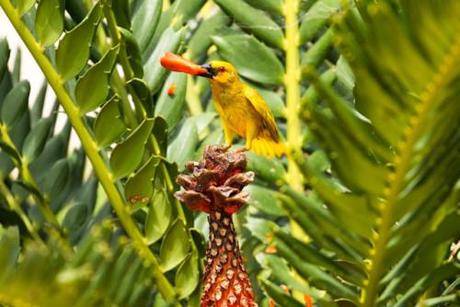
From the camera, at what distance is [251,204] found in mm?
1043

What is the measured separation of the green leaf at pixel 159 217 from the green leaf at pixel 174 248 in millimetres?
21

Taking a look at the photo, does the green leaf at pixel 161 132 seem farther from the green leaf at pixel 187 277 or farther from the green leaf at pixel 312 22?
the green leaf at pixel 312 22

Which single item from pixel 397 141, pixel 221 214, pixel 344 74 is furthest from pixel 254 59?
pixel 397 141

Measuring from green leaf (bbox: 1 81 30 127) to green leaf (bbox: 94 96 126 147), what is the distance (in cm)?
18

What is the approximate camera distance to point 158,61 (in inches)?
39.2

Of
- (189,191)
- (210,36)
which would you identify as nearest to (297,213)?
(189,191)

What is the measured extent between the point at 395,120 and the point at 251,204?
1.79ft

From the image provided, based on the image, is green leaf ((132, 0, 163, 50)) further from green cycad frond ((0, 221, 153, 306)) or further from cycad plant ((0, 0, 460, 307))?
green cycad frond ((0, 221, 153, 306))

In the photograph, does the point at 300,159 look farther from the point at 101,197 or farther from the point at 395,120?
the point at 101,197

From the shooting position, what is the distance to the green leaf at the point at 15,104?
103 cm

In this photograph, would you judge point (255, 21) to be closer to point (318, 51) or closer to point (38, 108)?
point (318, 51)

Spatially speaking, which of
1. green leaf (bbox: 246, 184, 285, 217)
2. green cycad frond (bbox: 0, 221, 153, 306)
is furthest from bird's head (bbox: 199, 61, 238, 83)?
green cycad frond (bbox: 0, 221, 153, 306)

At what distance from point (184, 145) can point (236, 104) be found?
174 millimetres

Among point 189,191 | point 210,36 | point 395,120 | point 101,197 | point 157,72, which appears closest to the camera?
point 395,120
